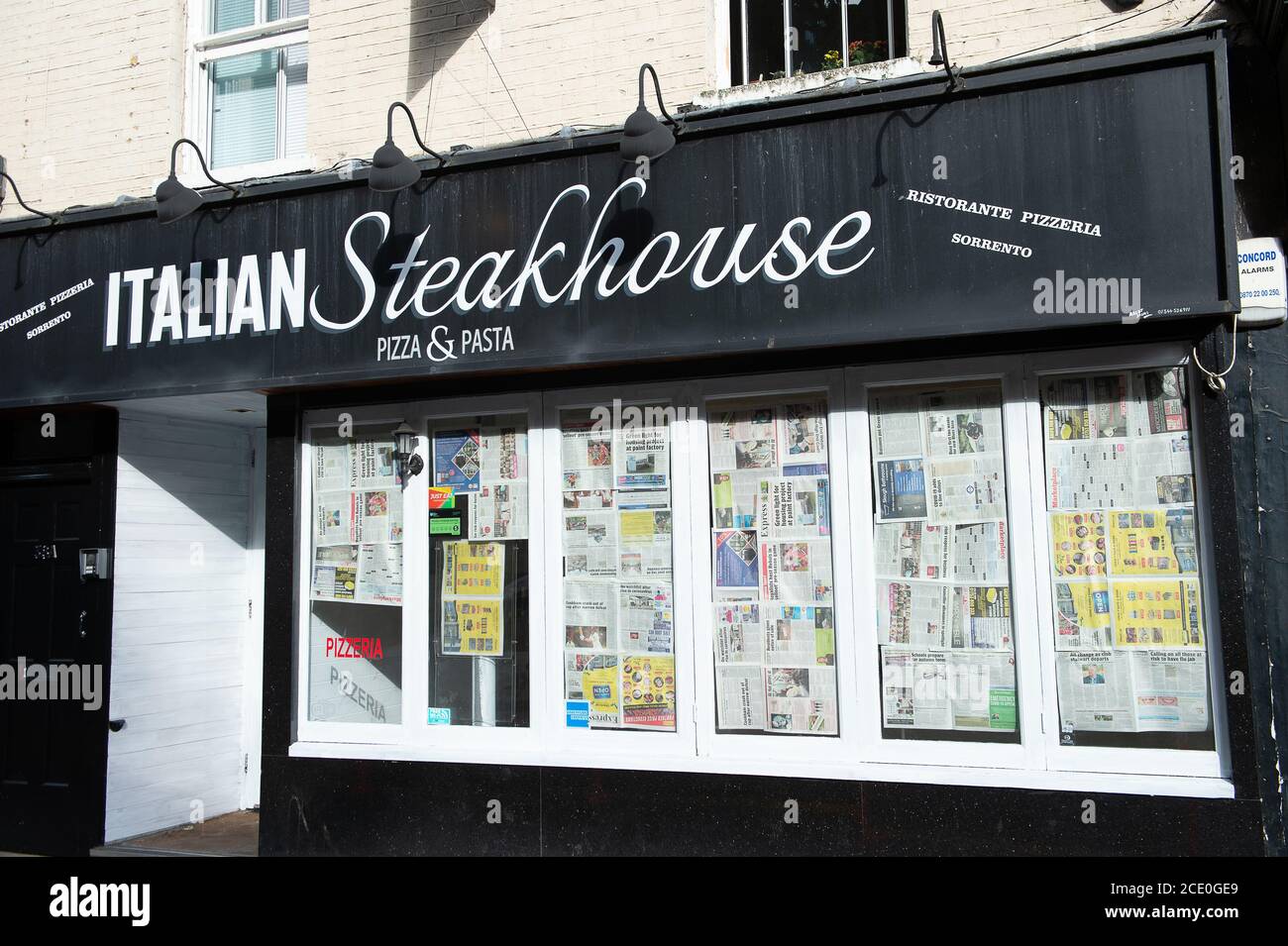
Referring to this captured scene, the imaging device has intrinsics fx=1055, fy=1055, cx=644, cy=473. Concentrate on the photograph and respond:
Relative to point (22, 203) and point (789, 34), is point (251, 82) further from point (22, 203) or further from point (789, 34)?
point (789, 34)

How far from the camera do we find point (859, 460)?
5.61 metres

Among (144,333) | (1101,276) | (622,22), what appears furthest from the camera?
(144,333)

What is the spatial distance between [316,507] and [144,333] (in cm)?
159

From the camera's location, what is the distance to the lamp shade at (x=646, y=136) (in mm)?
5562

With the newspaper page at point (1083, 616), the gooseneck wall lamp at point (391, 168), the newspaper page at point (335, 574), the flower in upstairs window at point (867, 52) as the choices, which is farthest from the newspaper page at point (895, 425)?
the newspaper page at point (335, 574)

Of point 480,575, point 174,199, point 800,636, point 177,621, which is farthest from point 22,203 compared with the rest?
point 800,636

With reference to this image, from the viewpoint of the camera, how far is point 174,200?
647cm

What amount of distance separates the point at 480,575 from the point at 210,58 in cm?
434

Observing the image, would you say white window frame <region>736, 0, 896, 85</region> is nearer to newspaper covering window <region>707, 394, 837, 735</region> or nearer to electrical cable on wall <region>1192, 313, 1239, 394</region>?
newspaper covering window <region>707, 394, 837, 735</region>

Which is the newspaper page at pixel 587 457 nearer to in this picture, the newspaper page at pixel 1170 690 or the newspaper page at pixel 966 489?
the newspaper page at pixel 966 489

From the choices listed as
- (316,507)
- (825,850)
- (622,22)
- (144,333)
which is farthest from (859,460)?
(144,333)

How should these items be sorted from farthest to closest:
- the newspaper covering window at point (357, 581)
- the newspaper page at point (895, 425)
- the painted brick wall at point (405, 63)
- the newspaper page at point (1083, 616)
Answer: the newspaper covering window at point (357, 581), the painted brick wall at point (405, 63), the newspaper page at point (895, 425), the newspaper page at point (1083, 616)

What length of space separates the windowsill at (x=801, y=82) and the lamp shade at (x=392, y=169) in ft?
5.53
